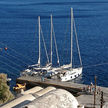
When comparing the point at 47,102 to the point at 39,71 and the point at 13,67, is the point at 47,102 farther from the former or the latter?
the point at 13,67

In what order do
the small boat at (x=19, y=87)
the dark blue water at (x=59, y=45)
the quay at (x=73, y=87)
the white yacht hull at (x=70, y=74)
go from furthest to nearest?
the dark blue water at (x=59, y=45), the white yacht hull at (x=70, y=74), the small boat at (x=19, y=87), the quay at (x=73, y=87)

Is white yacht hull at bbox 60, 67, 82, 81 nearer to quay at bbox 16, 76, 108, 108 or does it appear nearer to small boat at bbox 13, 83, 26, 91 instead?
quay at bbox 16, 76, 108, 108

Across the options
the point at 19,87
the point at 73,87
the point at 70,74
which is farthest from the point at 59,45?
the point at 73,87

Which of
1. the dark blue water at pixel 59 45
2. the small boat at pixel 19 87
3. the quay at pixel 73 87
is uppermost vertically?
the dark blue water at pixel 59 45

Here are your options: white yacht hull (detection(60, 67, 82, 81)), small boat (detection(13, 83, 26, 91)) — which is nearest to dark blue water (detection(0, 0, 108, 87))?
white yacht hull (detection(60, 67, 82, 81))

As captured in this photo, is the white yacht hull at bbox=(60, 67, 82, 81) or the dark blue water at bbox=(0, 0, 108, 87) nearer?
the white yacht hull at bbox=(60, 67, 82, 81)

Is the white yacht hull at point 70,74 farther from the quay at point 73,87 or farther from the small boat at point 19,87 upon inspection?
the small boat at point 19,87

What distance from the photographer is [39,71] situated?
170 feet

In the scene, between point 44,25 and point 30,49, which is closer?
point 30,49

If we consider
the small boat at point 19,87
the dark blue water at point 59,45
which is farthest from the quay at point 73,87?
the dark blue water at point 59,45

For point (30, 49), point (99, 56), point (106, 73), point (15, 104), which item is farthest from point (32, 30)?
point (15, 104)

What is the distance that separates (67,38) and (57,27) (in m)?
20.8

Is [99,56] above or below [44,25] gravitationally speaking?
below

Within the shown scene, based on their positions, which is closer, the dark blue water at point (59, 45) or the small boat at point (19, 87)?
the small boat at point (19, 87)
